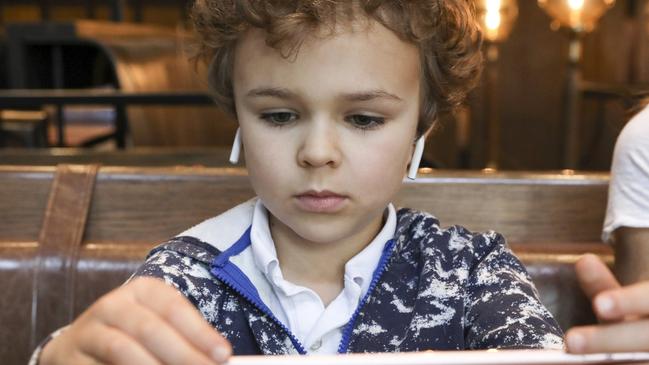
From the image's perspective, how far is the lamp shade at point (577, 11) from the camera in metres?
3.92

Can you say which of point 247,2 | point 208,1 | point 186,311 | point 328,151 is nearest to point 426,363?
point 186,311

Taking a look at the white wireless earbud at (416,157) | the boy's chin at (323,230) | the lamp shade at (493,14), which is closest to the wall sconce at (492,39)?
the lamp shade at (493,14)

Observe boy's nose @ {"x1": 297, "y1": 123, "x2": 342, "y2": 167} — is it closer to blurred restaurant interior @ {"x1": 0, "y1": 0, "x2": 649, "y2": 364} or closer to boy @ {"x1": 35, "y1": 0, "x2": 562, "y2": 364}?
boy @ {"x1": 35, "y1": 0, "x2": 562, "y2": 364}

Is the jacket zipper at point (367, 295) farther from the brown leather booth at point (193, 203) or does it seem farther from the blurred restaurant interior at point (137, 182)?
the brown leather booth at point (193, 203)

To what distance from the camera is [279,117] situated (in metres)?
1.12

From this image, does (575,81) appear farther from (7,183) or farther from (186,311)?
(186,311)

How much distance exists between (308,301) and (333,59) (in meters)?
0.33

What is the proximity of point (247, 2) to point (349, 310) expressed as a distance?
44 cm

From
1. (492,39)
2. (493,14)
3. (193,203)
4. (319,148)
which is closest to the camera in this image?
(319,148)

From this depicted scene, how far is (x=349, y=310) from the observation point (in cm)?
119

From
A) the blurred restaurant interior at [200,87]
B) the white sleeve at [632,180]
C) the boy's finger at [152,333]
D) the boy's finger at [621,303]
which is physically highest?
the boy's finger at [621,303]

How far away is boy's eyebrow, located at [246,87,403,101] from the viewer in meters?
1.09

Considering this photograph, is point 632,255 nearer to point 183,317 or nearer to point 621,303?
point 621,303

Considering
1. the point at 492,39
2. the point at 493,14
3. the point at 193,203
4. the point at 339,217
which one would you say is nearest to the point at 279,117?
the point at 339,217
